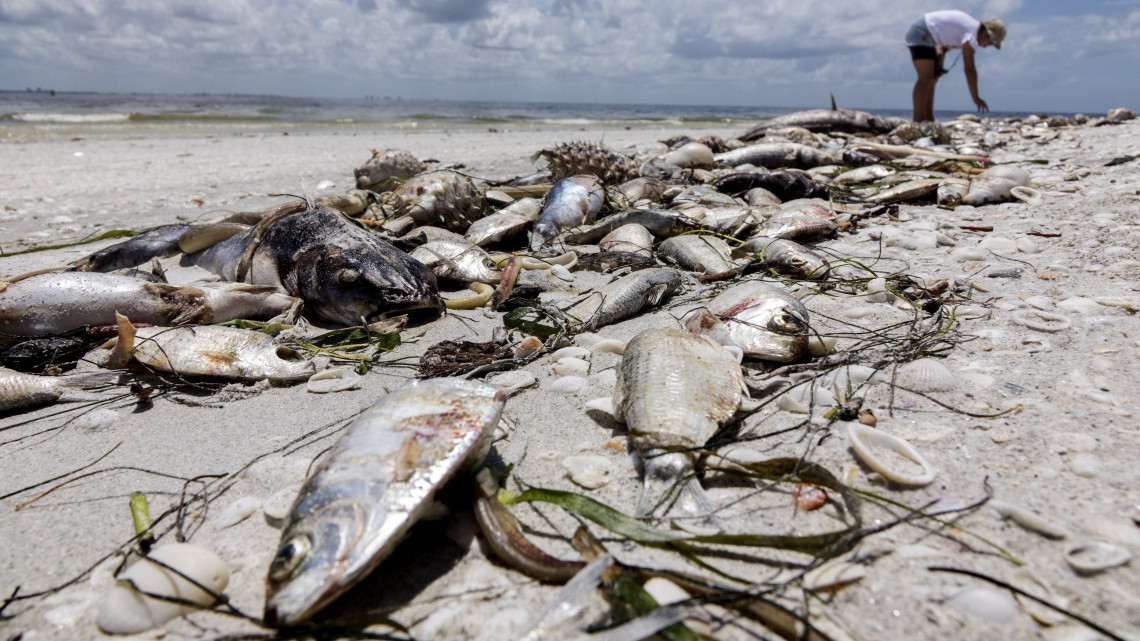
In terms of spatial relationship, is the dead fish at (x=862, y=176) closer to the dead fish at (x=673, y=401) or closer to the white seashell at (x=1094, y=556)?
the dead fish at (x=673, y=401)

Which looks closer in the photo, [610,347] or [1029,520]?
[1029,520]

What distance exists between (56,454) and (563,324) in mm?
2211

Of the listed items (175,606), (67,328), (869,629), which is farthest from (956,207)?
(67,328)

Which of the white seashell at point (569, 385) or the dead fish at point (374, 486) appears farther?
the white seashell at point (569, 385)

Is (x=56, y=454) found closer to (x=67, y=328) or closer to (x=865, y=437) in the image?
(x=67, y=328)

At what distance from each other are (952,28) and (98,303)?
51.4 ft

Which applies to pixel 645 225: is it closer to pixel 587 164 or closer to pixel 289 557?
pixel 587 164

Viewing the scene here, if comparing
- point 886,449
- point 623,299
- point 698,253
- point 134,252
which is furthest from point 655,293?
point 134,252

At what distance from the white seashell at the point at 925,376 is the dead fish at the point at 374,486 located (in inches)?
62.9

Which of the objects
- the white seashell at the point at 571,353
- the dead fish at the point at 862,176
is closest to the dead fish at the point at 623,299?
the white seashell at the point at 571,353

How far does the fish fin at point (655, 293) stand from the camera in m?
3.51

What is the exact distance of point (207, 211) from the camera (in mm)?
6648

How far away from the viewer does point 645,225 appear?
16.1 ft

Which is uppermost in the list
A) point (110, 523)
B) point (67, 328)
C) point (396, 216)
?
point (396, 216)
